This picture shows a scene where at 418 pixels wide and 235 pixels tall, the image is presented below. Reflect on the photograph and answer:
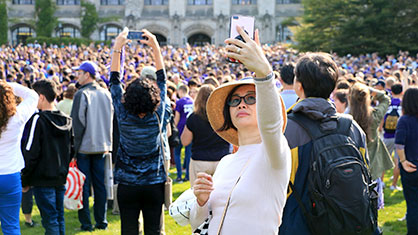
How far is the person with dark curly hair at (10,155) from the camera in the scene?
13.4 ft

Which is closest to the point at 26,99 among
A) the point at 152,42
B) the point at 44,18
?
the point at 152,42

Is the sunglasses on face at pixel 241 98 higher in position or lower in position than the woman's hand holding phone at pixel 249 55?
lower

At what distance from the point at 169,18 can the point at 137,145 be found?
52063 millimetres

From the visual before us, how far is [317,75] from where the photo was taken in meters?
2.85

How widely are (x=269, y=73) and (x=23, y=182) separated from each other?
12.3 feet

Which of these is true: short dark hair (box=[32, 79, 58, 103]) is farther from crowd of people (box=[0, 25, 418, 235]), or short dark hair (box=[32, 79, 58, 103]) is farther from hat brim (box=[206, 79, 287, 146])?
hat brim (box=[206, 79, 287, 146])

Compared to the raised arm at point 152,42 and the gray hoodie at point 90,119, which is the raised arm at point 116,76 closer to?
the raised arm at point 152,42

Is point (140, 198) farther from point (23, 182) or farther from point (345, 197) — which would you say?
point (345, 197)

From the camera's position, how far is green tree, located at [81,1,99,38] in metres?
53.0

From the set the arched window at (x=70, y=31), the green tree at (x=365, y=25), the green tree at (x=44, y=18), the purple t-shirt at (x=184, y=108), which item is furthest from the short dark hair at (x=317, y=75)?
the arched window at (x=70, y=31)

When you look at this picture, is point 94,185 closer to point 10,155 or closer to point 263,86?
point 10,155

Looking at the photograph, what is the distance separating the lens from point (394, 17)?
31062mm

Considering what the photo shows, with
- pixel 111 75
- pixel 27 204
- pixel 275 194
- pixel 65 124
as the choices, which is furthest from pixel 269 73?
pixel 27 204

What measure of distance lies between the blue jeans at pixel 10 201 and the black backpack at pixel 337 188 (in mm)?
2653
